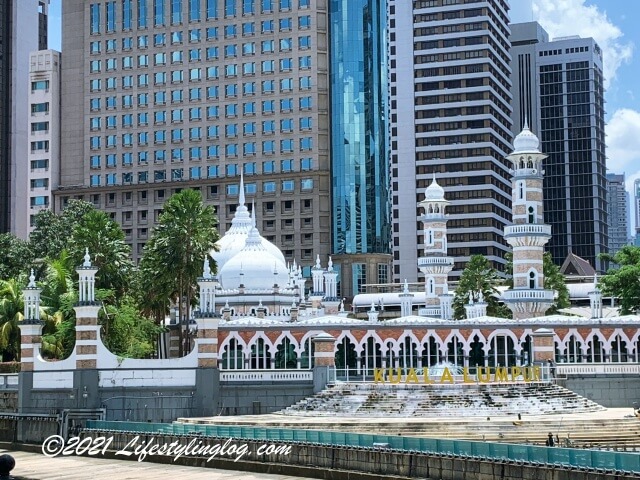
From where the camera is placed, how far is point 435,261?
325ft

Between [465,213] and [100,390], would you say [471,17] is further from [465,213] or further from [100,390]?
[100,390]

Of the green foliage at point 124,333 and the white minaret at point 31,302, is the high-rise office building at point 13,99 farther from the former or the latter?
the white minaret at point 31,302

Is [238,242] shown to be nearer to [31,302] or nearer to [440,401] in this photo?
[31,302]

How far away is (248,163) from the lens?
15012 centimetres

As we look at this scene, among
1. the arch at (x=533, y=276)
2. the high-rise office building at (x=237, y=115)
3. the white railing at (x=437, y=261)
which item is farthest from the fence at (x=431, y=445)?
the high-rise office building at (x=237, y=115)

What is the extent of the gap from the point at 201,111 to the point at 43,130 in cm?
2294

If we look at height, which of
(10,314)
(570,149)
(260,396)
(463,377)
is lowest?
(260,396)

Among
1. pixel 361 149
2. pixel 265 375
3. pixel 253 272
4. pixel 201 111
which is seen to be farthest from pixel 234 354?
pixel 201 111

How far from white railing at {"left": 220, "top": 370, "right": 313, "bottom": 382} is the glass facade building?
79.2m

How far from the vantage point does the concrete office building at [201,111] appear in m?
147

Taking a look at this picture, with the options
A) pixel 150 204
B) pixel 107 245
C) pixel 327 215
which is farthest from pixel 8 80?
pixel 107 245

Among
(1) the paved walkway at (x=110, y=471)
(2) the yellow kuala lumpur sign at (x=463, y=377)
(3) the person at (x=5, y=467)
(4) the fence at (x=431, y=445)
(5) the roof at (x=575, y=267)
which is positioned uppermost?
(5) the roof at (x=575, y=267)

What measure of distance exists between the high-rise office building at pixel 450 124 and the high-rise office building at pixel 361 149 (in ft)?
49.6

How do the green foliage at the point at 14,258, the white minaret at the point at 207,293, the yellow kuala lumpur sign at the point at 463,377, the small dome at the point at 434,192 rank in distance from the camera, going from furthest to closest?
the green foliage at the point at 14,258, the small dome at the point at 434,192, the white minaret at the point at 207,293, the yellow kuala lumpur sign at the point at 463,377
